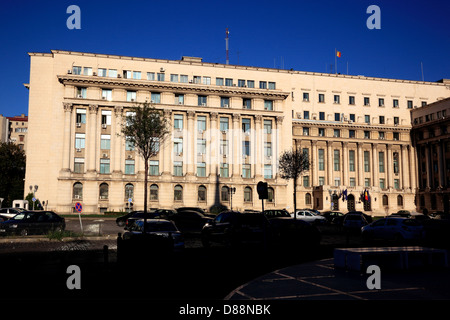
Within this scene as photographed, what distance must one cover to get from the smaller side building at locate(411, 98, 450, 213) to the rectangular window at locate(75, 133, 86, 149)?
57.4 metres

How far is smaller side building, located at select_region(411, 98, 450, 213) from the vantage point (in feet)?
227

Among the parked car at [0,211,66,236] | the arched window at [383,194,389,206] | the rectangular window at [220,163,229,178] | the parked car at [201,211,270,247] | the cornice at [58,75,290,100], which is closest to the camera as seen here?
the parked car at [201,211,270,247]

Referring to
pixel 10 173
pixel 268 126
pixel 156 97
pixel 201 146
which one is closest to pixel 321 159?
pixel 268 126

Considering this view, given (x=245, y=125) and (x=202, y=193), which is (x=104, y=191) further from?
(x=245, y=125)

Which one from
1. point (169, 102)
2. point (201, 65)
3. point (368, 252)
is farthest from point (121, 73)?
point (368, 252)

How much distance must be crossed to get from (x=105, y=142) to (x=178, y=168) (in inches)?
430

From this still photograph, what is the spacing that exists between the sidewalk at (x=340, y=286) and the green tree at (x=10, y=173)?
72.4 metres

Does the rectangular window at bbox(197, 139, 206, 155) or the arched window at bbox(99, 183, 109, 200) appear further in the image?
the rectangular window at bbox(197, 139, 206, 155)

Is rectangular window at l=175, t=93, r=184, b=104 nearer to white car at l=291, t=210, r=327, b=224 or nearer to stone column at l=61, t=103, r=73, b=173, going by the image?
stone column at l=61, t=103, r=73, b=173

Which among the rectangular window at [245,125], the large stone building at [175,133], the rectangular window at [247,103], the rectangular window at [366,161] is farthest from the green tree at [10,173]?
the rectangular window at [366,161]

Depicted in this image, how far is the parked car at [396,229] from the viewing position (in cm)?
2336

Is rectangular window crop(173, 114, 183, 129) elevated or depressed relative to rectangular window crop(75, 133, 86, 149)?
elevated

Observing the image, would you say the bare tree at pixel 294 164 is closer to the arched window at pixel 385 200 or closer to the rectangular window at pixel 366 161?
the rectangular window at pixel 366 161

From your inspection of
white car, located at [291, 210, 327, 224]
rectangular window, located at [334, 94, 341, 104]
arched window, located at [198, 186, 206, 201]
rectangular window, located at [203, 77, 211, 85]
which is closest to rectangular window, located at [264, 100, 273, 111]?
rectangular window, located at [203, 77, 211, 85]
